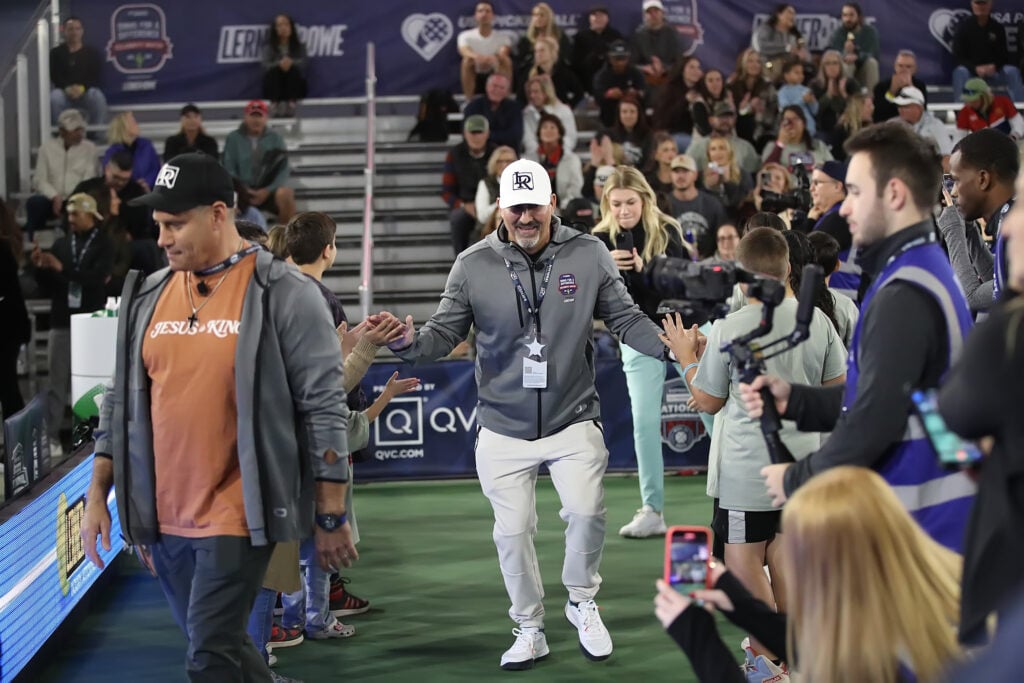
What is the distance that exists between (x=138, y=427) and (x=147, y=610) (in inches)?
121

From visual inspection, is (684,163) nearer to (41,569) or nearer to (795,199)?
(795,199)

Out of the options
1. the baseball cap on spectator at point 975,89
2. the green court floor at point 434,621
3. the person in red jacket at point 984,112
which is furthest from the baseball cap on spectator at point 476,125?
the green court floor at point 434,621

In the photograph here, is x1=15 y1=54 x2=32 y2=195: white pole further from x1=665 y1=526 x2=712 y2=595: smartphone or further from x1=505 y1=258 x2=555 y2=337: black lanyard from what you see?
x1=665 y1=526 x2=712 y2=595: smartphone

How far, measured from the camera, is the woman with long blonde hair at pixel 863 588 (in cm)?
266

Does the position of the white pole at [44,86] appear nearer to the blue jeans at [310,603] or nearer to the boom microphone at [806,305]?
the blue jeans at [310,603]

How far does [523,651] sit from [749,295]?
Answer: 2.51 metres

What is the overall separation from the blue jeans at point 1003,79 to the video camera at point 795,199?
701 cm

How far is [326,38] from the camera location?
15.7m

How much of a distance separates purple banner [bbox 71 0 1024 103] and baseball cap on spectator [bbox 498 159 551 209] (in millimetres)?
10280

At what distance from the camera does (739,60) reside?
15.1 metres

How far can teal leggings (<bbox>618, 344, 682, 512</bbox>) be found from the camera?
7852 millimetres

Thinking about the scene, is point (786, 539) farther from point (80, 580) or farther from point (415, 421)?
point (415, 421)

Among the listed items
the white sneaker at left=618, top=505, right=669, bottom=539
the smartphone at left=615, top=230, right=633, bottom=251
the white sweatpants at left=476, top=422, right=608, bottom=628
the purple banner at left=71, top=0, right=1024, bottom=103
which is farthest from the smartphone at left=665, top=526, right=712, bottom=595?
the purple banner at left=71, top=0, right=1024, bottom=103

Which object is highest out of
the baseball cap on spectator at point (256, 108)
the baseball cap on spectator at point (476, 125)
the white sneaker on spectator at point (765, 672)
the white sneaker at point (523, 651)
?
the baseball cap on spectator at point (256, 108)
